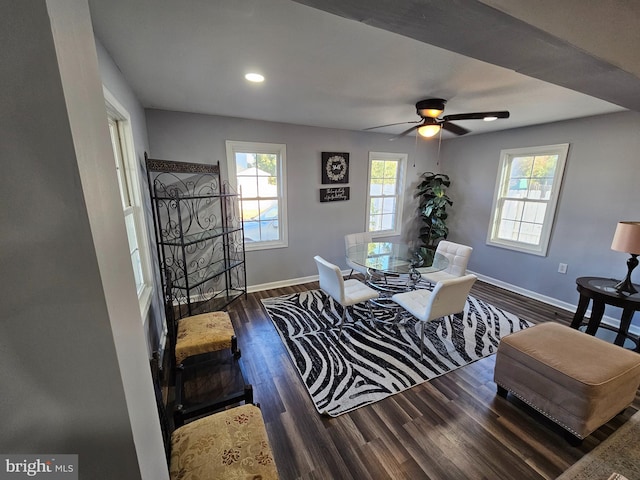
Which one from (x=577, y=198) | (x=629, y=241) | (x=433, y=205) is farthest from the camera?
(x=433, y=205)

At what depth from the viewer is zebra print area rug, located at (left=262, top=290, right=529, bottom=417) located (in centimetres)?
201

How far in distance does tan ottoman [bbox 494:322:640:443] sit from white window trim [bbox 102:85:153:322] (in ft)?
9.12

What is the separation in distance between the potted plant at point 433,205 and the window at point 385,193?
1.54ft

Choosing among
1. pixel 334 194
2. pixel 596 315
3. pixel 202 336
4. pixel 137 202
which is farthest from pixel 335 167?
pixel 596 315

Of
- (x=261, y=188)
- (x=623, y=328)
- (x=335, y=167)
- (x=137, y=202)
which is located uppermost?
(x=335, y=167)

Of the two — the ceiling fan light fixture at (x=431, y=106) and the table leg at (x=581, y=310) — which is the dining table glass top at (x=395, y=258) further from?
the ceiling fan light fixture at (x=431, y=106)

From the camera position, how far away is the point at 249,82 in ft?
6.68

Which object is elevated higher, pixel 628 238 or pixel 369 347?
pixel 628 238

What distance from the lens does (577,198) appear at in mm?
3141

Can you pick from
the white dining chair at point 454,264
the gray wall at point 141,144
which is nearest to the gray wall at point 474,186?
the gray wall at point 141,144

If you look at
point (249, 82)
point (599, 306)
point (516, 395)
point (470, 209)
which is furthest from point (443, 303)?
point (470, 209)

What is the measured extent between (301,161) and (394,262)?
1.99 meters

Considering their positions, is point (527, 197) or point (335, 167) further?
point (335, 167)

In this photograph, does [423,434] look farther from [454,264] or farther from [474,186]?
[474,186]
